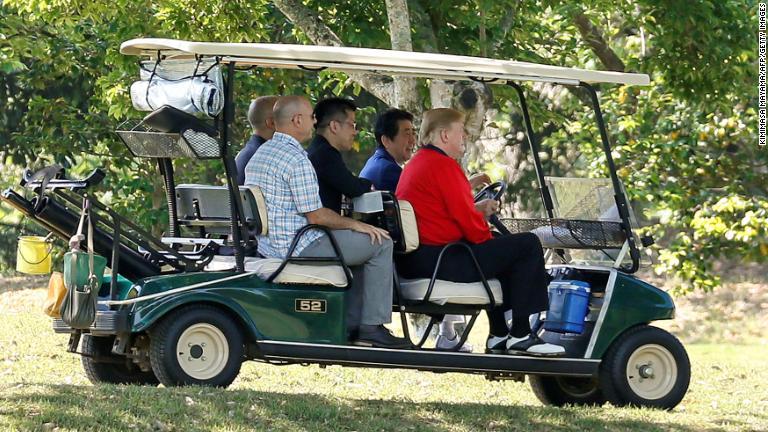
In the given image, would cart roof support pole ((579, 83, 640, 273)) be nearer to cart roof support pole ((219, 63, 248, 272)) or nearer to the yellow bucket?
cart roof support pole ((219, 63, 248, 272))

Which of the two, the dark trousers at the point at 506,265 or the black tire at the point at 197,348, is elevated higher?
the dark trousers at the point at 506,265

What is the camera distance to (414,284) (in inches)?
319

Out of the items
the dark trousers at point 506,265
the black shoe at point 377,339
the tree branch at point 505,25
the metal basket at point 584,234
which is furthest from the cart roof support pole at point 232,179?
the tree branch at point 505,25

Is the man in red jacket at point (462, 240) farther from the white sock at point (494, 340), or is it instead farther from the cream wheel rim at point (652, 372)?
the cream wheel rim at point (652, 372)

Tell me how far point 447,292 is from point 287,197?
1007mm

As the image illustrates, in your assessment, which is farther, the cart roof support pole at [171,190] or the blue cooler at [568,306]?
the blue cooler at [568,306]

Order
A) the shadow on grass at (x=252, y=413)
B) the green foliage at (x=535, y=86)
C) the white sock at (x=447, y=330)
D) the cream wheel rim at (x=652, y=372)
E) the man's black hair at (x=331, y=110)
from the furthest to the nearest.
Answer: the green foliage at (x=535, y=86), the white sock at (x=447, y=330), the cream wheel rim at (x=652, y=372), the man's black hair at (x=331, y=110), the shadow on grass at (x=252, y=413)

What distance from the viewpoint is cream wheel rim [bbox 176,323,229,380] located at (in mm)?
7684

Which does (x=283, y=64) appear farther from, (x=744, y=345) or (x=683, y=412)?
(x=744, y=345)

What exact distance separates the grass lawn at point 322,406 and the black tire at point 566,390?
1.37ft

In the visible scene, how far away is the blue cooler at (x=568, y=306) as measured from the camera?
8.43 m

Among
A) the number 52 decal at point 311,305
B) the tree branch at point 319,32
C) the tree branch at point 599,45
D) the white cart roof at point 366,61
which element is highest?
the tree branch at point 599,45

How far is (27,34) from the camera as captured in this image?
16547 mm

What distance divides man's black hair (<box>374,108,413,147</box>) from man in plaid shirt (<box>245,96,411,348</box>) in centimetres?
142
